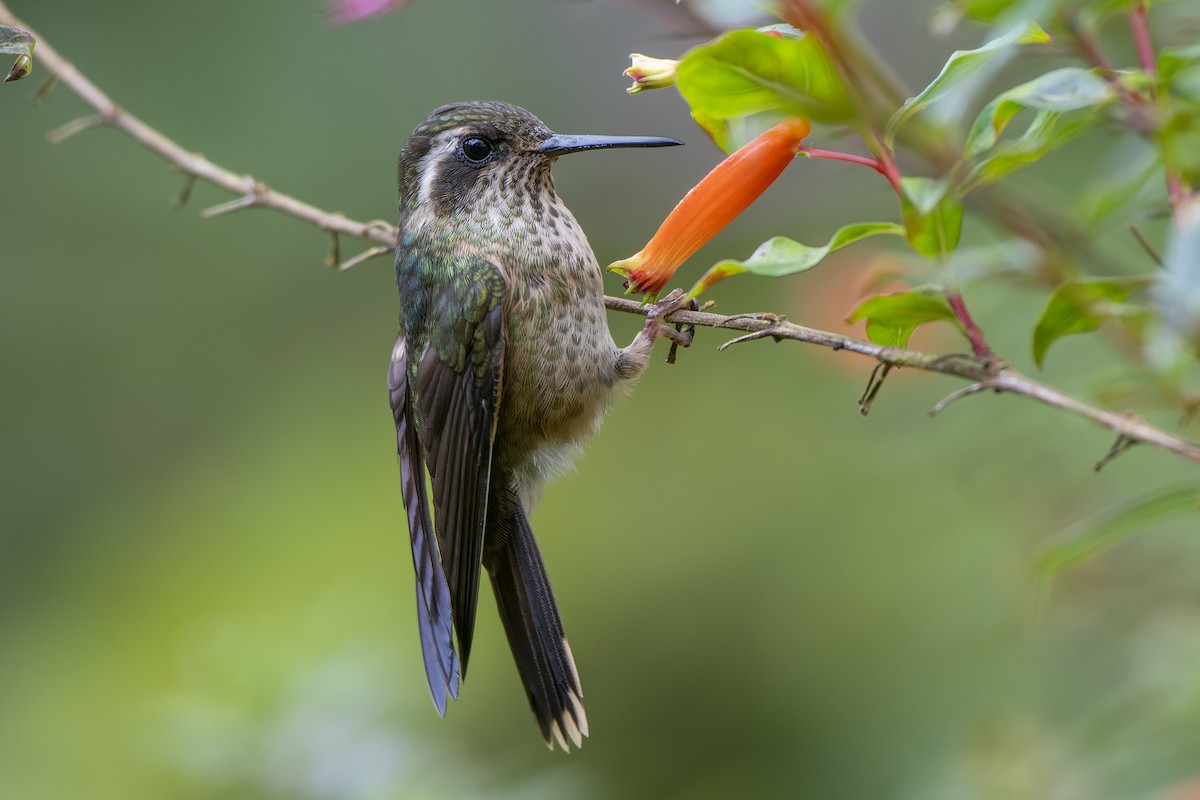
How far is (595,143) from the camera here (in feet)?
9.16

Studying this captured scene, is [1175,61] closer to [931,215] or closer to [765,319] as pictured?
[931,215]

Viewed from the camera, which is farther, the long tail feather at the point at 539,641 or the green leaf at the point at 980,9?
the long tail feather at the point at 539,641

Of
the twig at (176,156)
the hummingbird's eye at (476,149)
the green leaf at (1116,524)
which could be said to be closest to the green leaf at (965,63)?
the green leaf at (1116,524)

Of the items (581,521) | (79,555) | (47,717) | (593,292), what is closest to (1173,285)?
(593,292)

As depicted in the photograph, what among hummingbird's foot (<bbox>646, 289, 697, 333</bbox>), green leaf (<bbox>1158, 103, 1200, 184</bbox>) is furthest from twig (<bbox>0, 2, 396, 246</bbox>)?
green leaf (<bbox>1158, 103, 1200, 184</bbox>)

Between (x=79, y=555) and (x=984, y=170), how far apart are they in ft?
24.6

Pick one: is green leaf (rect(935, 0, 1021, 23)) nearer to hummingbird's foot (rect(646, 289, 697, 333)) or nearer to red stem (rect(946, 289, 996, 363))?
red stem (rect(946, 289, 996, 363))

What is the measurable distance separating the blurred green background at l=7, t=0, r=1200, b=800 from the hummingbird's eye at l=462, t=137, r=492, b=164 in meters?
0.51

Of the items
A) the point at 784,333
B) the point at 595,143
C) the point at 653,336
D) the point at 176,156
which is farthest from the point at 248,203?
the point at 784,333

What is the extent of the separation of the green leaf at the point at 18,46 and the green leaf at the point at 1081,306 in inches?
55.9

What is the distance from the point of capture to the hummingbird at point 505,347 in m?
3.09

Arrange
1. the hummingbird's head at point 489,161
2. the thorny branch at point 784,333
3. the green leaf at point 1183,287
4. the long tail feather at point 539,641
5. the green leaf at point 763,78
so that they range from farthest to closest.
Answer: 1. the hummingbird's head at point 489,161
2. the long tail feather at point 539,641
3. the green leaf at point 763,78
4. the thorny branch at point 784,333
5. the green leaf at point 1183,287

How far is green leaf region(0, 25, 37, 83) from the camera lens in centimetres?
169

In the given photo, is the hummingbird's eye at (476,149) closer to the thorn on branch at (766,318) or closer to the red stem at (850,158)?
the thorn on branch at (766,318)
